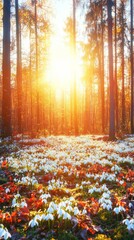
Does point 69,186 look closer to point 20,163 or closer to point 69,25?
point 20,163

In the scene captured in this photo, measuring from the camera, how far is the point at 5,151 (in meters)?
13.0

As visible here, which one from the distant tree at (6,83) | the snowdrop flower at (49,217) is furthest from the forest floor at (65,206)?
the distant tree at (6,83)

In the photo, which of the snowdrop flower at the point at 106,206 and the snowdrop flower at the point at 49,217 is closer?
the snowdrop flower at the point at 49,217

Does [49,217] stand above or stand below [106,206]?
Answer: above

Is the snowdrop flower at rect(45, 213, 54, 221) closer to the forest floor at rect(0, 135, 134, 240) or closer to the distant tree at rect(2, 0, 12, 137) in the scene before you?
the forest floor at rect(0, 135, 134, 240)

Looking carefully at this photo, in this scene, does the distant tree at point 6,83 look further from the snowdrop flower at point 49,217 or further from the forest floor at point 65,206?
the snowdrop flower at point 49,217

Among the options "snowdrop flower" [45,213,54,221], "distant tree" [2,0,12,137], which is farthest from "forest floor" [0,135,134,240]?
"distant tree" [2,0,12,137]

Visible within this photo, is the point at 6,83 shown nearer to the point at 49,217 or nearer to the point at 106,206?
the point at 106,206

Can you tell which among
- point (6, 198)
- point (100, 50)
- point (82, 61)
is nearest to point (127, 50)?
point (100, 50)

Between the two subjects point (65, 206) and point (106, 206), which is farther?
point (106, 206)

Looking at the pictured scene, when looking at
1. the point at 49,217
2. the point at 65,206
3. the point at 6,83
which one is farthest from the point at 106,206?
the point at 6,83

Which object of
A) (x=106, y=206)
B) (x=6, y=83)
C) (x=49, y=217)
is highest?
(x=6, y=83)

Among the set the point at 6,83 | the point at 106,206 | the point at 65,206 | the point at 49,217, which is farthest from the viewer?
the point at 6,83

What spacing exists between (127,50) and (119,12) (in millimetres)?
4339
